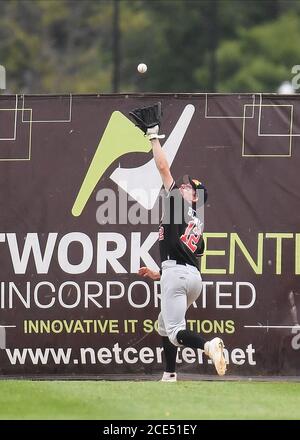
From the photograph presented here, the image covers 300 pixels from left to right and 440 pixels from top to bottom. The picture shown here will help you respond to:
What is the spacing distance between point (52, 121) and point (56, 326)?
2204 millimetres

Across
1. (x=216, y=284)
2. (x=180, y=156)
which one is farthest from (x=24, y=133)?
(x=216, y=284)

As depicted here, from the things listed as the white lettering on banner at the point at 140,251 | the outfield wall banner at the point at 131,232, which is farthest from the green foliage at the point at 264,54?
the white lettering on banner at the point at 140,251

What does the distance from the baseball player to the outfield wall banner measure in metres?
0.79

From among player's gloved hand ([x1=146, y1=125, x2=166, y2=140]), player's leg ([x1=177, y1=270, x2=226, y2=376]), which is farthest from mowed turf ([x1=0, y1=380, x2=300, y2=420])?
player's gloved hand ([x1=146, y1=125, x2=166, y2=140])

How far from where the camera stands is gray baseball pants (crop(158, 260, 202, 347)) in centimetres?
1251

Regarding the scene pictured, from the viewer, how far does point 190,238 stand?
12750 mm

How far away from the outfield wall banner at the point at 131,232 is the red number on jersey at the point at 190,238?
0.85 m

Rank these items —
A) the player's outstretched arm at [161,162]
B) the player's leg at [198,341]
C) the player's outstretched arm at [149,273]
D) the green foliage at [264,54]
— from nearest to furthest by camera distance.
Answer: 1. the player's leg at [198,341]
2. the player's outstretched arm at [161,162]
3. the player's outstretched arm at [149,273]
4. the green foliage at [264,54]

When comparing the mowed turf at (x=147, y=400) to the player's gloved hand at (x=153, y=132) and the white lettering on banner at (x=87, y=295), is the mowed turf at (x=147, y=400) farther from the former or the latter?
the player's gloved hand at (x=153, y=132)

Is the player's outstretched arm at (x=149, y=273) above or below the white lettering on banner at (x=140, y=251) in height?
below

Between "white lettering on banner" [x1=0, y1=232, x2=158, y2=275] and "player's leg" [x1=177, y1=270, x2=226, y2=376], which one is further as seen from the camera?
"white lettering on banner" [x1=0, y1=232, x2=158, y2=275]

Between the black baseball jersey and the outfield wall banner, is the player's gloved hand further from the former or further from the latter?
the outfield wall banner

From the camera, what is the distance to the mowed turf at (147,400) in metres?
10.7

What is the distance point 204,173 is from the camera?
13.6 metres
